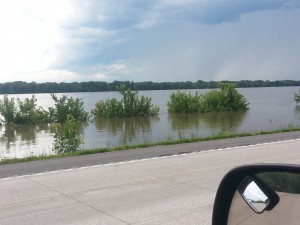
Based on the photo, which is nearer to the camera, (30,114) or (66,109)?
(30,114)

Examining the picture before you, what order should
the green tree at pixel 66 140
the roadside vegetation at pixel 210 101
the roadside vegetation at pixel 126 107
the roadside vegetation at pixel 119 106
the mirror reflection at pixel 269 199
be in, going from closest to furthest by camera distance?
the mirror reflection at pixel 269 199 < the green tree at pixel 66 140 < the roadside vegetation at pixel 119 106 < the roadside vegetation at pixel 126 107 < the roadside vegetation at pixel 210 101

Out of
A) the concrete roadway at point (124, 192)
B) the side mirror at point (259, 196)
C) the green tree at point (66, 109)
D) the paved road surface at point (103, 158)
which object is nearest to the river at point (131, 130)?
the green tree at point (66, 109)

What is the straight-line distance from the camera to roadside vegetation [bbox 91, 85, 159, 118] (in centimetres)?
4944

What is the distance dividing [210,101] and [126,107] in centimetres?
1249

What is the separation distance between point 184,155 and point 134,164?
6.45 ft

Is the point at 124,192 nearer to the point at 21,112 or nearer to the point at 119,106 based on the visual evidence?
the point at 21,112

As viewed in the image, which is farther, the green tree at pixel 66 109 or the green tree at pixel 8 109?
the green tree at pixel 66 109

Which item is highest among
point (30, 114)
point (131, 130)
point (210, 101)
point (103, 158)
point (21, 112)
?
point (210, 101)

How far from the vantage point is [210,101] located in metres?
57.1

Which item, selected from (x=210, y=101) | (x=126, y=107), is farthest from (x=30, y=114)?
(x=210, y=101)

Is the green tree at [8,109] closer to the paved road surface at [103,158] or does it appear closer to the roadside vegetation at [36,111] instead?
the roadside vegetation at [36,111]

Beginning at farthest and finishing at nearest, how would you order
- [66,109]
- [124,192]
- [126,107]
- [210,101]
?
[210,101], [126,107], [66,109], [124,192]

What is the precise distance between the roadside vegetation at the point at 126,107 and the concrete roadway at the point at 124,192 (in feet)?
123

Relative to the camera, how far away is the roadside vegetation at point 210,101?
179 ft
